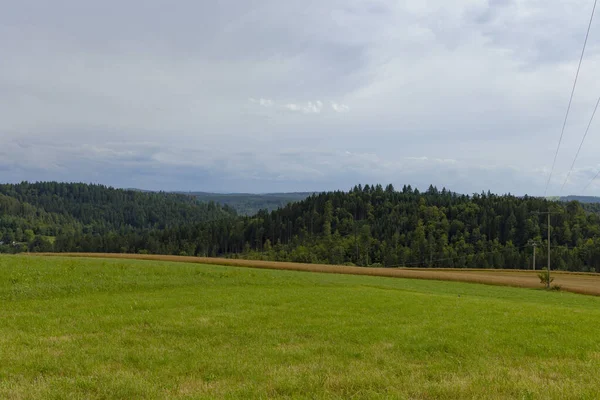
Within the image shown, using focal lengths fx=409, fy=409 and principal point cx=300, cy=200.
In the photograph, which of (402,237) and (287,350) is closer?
(287,350)

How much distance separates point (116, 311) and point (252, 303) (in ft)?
20.0

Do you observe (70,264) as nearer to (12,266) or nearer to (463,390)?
(12,266)

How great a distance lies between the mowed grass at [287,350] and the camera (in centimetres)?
821

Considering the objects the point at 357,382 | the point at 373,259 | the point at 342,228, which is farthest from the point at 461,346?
the point at 342,228

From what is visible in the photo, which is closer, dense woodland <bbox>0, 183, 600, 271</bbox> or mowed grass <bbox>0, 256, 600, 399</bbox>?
mowed grass <bbox>0, 256, 600, 399</bbox>

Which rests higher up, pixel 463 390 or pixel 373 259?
pixel 463 390

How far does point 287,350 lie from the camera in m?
11.2

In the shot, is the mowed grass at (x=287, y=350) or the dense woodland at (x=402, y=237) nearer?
the mowed grass at (x=287, y=350)

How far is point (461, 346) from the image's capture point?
11.7 metres

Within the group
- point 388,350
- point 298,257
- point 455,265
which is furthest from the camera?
point 298,257

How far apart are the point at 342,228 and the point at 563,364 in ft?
565

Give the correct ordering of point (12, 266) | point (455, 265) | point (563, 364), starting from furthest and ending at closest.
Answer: point (455, 265)
point (12, 266)
point (563, 364)

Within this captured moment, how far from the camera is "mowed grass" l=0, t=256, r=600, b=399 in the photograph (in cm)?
821

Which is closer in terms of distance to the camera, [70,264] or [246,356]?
[246,356]
